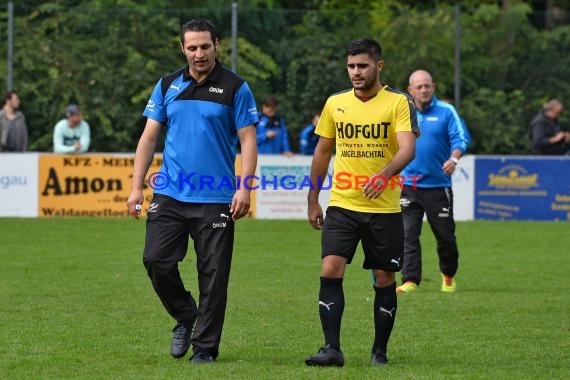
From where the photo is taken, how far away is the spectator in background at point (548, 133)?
23.2m

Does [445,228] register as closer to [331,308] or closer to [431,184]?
[431,184]

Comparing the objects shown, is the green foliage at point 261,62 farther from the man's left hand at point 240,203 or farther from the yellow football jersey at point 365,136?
the man's left hand at point 240,203

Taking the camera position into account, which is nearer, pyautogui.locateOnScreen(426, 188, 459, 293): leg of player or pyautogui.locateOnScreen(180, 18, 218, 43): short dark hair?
pyautogui.locateOnScreen(180, 18, 218, 43): short dark hair

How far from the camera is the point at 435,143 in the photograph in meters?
12.9

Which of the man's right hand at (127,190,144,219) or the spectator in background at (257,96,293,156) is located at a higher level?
the spectator in background at (257,96,293,156)

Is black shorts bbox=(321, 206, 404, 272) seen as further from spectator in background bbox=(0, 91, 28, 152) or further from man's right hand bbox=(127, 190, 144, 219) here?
spectator in background bbox=(0, 91, 28, 152)

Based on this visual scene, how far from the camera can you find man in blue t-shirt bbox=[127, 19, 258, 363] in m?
8.16

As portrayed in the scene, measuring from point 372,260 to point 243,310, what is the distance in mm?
2918

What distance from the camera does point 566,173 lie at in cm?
2198

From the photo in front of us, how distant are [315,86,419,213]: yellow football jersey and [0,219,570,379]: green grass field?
997 millimetres

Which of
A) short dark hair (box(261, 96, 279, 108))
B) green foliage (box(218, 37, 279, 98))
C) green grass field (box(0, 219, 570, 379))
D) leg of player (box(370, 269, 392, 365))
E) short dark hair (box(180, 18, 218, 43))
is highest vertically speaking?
green foliage (box(218, 37, 279, 98))

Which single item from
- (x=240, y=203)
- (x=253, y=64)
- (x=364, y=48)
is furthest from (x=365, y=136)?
(x=253, y=64)

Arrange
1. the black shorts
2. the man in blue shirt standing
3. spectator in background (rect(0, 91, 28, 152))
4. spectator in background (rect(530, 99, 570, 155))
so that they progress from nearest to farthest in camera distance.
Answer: the black shorts
the man in blue shirt standing
spectator in background (rect(0, 91, 28, 152))
spectator in background (rect(530, 99, 570, 155))

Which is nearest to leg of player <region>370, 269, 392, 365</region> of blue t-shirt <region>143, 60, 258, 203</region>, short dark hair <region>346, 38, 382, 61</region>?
blue t-shirt <region>143, 60, 258, 203</region>
